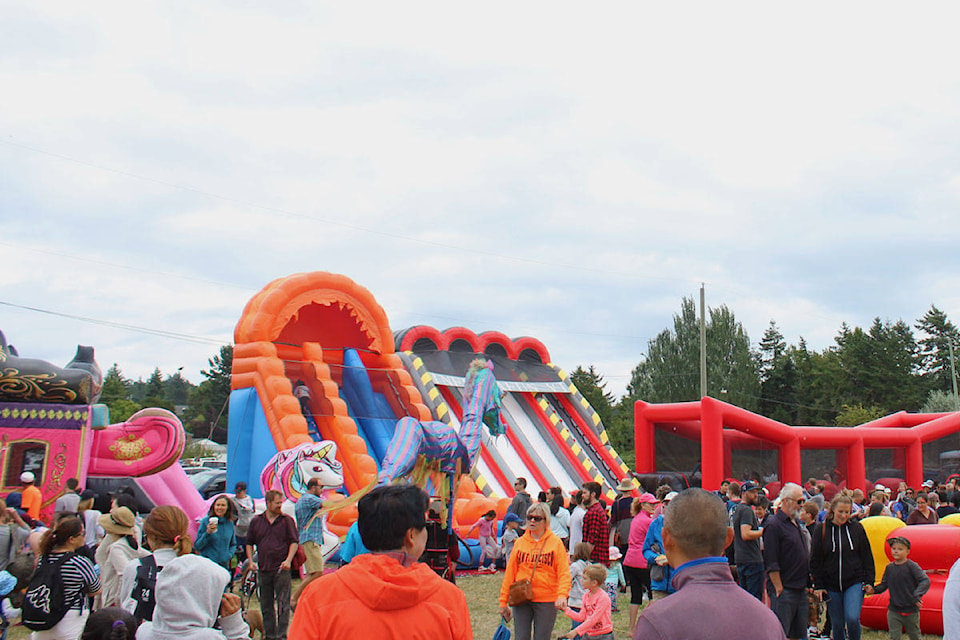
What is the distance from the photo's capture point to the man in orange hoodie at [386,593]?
2.35m

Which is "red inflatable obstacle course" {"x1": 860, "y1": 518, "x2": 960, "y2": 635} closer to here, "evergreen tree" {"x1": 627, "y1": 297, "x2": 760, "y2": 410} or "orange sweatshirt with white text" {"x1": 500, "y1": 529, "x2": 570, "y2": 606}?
"orange sweatshirt with white text" {"x1": 500, "y1": 529, "x2": 570, "y2": 606}

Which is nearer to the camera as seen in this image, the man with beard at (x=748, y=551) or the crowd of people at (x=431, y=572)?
the crowd of people at (x=431, y=572)

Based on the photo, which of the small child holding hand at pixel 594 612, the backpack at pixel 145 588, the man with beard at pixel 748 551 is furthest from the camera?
the man with beard at pixel 748 551

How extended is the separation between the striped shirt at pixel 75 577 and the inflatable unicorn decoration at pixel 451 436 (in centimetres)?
496

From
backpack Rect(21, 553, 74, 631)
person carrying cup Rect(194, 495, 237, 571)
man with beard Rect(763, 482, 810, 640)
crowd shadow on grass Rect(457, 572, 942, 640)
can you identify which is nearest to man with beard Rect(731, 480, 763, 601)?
man with beard Rect(763, 482, 810, 640)

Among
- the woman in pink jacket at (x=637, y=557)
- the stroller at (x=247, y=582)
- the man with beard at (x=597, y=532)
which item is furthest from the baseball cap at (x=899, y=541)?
the stroller at (x=247, y=582)

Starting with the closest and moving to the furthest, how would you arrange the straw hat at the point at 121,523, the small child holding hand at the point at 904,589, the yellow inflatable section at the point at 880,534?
the straw hat at the point at 121,523 → the small child holding hand at the point at 904,589 → the yellow inflatable section at the point at 880,534

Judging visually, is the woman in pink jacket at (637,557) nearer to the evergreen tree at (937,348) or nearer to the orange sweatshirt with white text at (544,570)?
the orange sweatshirt with white text at (544,570)

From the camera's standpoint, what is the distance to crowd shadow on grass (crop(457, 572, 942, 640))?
7.58m

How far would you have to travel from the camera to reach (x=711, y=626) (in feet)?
6.84

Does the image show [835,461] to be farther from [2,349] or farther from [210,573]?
[210,573]

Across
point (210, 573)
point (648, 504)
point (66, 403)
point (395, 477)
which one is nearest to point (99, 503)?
point (66, 403)

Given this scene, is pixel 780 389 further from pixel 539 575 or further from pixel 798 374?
pixel 539 575

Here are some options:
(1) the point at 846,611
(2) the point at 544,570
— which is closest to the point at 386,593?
(2) the point at 544,570
